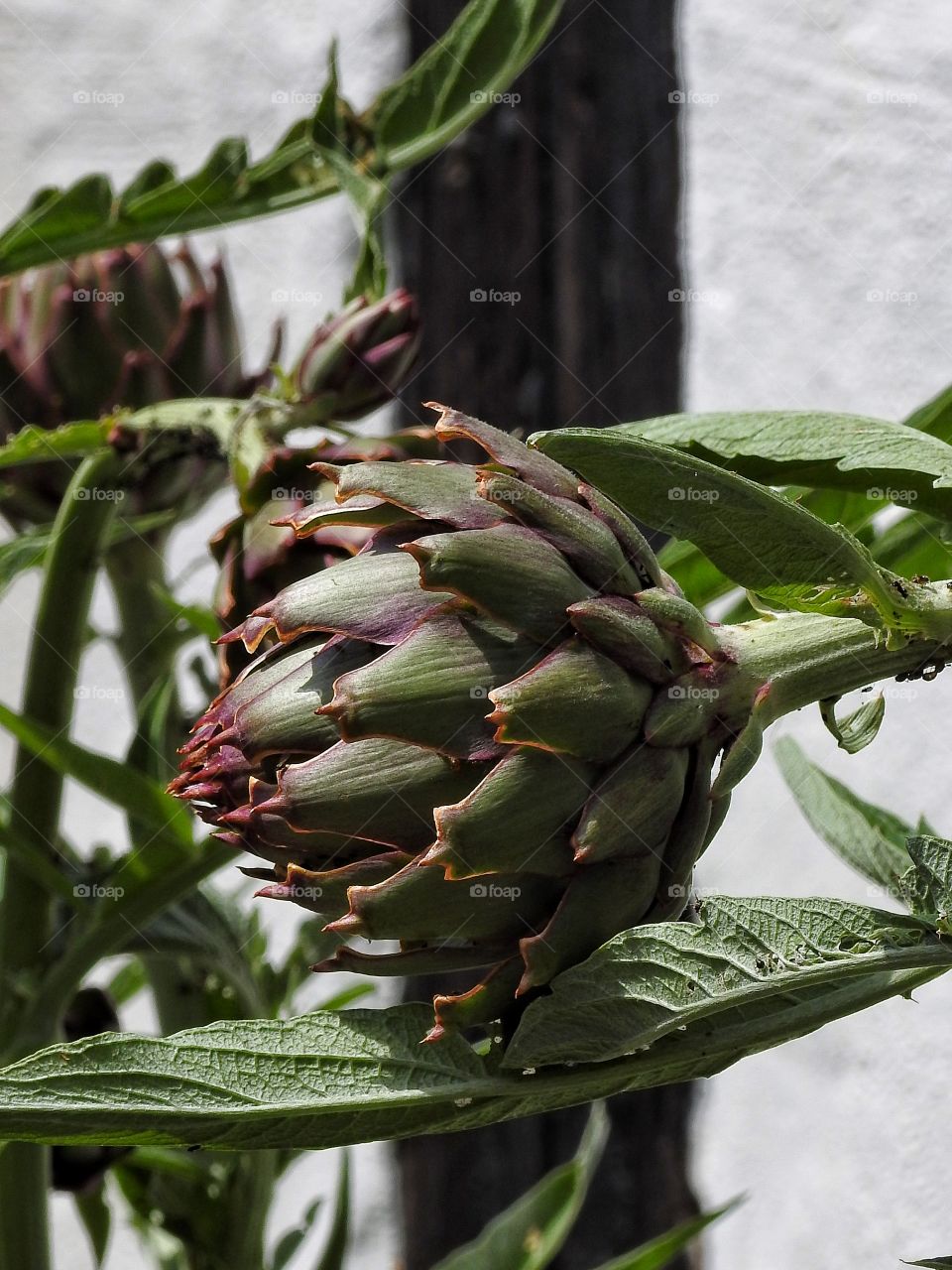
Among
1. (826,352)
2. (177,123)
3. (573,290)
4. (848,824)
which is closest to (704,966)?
(848,824)

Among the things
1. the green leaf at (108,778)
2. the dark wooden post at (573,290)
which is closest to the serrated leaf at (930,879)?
the green leaf at (108,778)

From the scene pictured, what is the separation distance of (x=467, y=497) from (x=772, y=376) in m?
0.78

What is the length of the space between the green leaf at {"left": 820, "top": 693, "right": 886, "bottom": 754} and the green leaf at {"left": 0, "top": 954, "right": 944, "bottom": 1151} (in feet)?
0.18

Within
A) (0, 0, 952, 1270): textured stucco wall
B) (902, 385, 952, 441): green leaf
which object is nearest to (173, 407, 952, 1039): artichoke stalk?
(902, 385, 952, 441): green leaf

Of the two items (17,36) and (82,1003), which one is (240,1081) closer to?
(82,1003)

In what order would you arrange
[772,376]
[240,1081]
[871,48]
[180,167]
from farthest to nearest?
[180,167], [772,376], [871,48], [240,1081]

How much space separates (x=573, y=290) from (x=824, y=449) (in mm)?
851

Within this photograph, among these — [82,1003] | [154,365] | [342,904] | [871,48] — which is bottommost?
[82,1003]

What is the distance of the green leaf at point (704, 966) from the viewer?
10.5 inches

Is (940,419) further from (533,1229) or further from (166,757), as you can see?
A: (533,1229)

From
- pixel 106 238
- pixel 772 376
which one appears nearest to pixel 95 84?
pixel 772 376

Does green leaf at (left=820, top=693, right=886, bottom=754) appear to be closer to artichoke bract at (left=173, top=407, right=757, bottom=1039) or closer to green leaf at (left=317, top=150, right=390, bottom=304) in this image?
artichoke bract at (left=173, top=407, right=757, bottom=1039)

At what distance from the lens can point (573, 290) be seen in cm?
112

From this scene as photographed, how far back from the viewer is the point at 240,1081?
28 centimetres
